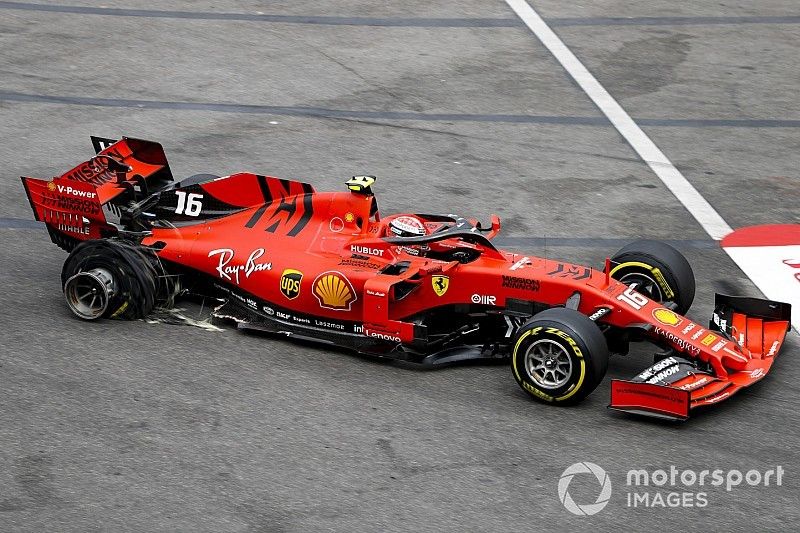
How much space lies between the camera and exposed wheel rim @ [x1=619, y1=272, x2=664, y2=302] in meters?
9.67

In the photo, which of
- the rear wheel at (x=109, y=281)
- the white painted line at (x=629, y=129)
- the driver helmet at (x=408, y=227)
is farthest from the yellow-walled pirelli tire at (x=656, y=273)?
the rear wheel at (x=109, y=281)

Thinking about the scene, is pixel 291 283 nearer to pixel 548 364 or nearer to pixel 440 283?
pixel 440 283

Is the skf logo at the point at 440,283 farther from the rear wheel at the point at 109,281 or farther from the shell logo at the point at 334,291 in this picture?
the rear wheel at the point at 109,281

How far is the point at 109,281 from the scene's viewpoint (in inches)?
371

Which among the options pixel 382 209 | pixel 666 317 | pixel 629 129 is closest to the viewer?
pixel 666 317

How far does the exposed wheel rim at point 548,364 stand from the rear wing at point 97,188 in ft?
12.6

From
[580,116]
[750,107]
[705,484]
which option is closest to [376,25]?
[580,116]

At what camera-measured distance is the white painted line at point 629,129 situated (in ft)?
41.6

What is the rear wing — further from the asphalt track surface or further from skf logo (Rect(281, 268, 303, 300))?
skf logo (Rect(281, 268, 303, 300))

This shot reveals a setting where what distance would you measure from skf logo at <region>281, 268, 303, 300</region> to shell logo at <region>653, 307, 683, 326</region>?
106 inches

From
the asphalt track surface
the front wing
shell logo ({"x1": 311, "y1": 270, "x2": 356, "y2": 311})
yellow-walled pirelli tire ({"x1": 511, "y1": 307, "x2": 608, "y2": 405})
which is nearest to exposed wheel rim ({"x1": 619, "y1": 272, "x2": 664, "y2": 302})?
the front wing

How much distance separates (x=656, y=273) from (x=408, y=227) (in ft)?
6.62

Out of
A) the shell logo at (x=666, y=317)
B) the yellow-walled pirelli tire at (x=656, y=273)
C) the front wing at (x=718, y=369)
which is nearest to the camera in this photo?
the front wing at (x=718, y=369)

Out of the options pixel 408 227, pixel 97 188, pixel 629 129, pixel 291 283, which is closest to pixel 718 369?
pixel 408 227
